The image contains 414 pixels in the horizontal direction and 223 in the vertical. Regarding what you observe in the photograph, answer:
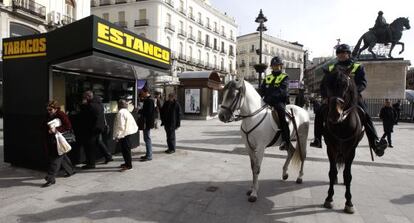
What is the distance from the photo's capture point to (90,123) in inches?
233

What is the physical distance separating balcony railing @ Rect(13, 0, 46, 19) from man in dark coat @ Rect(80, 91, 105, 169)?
18891 mm

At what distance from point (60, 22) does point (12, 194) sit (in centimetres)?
2269

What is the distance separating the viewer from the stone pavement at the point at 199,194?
3.87 metres

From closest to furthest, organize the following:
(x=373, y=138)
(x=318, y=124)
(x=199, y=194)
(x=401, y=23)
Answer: (x=373, y=138) < (x=199, y=194) < (x=318, y=124) < (x=401, y=23)

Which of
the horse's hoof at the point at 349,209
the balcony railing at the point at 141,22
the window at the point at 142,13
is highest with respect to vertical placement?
the window at the point at 142,13

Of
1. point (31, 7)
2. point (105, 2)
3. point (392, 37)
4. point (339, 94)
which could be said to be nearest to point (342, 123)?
point (339, 94)

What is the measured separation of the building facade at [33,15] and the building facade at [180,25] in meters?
10.6

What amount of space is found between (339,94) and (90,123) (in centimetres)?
495

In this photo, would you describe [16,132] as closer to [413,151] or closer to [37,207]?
[37,207]

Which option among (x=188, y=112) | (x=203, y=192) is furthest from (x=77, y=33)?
(x=188, y=112)

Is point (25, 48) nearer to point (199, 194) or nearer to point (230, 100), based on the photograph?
point (230, 100)

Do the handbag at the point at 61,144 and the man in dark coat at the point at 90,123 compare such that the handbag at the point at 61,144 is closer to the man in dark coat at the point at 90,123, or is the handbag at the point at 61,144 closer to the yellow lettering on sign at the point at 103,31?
the man in dark coat at the point at 90,123

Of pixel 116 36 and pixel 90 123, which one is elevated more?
pixel 116 36

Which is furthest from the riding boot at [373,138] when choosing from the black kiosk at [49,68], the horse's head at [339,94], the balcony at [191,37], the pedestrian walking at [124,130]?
the balcony at [191,37]
